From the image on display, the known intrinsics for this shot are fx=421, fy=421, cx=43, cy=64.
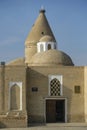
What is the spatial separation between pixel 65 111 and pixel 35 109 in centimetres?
239

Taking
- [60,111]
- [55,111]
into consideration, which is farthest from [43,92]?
[60,111]

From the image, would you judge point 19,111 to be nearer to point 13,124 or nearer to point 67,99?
point 13,124

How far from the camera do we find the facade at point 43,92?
31438 millimetres

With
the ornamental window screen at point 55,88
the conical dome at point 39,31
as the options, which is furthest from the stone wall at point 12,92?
the conical dome at point 39,31

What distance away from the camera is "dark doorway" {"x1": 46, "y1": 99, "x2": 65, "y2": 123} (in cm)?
3378

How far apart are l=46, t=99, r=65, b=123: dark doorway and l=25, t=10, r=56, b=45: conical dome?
10850 mm

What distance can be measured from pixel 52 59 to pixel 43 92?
3.90 metres

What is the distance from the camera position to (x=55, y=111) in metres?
34.2

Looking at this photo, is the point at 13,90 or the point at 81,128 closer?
the point at 81,128

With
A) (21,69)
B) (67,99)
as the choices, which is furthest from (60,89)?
(21,69)

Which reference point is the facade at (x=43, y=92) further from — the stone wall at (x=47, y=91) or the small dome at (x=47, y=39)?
the small dome at (x=47, y=39)

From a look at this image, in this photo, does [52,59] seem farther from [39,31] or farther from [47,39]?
[39,31]

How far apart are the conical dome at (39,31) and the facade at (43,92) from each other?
8165mm

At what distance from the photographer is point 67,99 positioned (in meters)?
33.0
